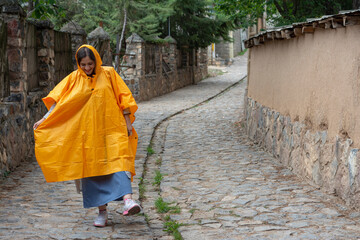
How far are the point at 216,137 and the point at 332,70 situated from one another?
15.7 feet

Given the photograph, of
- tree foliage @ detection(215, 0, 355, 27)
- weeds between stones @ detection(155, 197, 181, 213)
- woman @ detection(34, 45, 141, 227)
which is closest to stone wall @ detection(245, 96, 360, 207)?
weeds between stones @ detection(155, 197, 181, 213)

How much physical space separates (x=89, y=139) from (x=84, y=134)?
0.22ft

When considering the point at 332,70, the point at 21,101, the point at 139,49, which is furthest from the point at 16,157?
the point at 139,49

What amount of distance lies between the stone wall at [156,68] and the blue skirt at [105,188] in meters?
12.6

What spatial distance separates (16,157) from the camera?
722cm

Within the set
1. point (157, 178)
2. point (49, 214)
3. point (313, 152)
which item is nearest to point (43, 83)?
point (157, 178)

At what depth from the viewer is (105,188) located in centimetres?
458

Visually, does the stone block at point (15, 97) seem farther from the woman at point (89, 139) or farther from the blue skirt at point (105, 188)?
the blue skirt at point (105, 188)

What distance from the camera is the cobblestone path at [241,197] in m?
4.58

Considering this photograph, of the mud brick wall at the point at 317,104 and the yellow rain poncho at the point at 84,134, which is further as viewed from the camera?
the mud brick wall at the point at 317,104

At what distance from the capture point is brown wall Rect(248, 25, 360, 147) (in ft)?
17.1

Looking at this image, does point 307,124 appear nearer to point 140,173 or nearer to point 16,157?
point 140,173

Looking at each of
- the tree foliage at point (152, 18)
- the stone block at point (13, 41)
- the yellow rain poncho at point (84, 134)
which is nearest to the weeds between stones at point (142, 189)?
the yellow rain poncho at point (84, 134)

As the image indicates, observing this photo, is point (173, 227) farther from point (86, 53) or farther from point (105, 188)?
point (86, 53)
